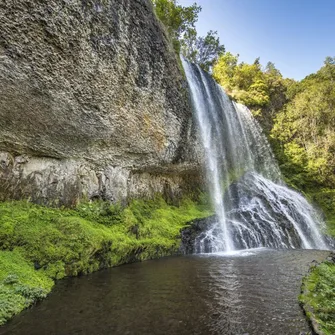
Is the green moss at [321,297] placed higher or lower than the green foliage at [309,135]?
lower

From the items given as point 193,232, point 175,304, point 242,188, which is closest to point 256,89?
point 242,188

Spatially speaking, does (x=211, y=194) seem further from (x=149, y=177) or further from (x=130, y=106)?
(x=130, y=106)

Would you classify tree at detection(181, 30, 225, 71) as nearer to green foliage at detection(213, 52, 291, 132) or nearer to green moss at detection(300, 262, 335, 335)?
green foliage at detection(213, 52, 291, 132)

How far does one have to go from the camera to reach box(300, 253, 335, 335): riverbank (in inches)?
165

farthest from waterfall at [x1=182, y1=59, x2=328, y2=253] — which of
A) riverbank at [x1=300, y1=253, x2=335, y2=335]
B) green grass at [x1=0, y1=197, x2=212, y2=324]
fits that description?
riverbank at [x1=300, y1=253, x2=335, y2=335]

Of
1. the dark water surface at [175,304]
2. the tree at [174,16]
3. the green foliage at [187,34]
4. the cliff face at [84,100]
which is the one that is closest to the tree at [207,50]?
the green foliage at [187,34]

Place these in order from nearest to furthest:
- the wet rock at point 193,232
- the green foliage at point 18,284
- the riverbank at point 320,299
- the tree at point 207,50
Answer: the riverbank at point 320,299 < the green foliage at point 18,284 < the wet rock at point 193,232 < the tree at point 207,50

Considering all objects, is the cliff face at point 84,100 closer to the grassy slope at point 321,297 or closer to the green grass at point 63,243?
the green grass at point 63,243

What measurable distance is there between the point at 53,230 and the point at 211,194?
12.4 meters

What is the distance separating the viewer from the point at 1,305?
521 cm

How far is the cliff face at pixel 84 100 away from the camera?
8.38 metres

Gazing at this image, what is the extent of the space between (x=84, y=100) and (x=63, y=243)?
5.39 m

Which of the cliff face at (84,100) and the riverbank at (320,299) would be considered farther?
the cliff face at (84,100)

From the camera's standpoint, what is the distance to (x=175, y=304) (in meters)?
5.63
